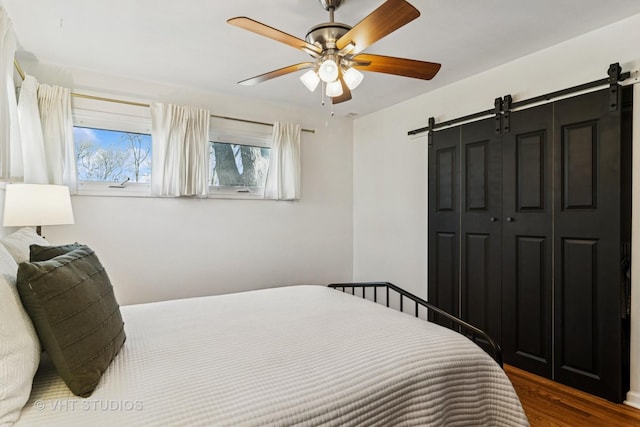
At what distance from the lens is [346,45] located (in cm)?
159

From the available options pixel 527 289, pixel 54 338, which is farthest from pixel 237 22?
pixel 527 289

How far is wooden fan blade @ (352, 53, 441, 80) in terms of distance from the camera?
171 centimetres

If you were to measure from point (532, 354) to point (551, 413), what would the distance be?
0.53 metres

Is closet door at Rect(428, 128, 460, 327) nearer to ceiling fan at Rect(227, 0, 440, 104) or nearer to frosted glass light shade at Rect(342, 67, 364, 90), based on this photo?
ceiling fan at Rect(227, 0, 440, 104)

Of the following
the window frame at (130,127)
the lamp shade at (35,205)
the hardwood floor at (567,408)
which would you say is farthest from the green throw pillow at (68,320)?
the hardwood floor at (567,408)

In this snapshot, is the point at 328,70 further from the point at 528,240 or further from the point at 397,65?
the point at 528,240

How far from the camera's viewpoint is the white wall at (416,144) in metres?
2.11

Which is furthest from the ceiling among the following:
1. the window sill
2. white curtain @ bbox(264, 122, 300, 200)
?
the window sill

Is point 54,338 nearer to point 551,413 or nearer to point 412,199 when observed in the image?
point 551,413

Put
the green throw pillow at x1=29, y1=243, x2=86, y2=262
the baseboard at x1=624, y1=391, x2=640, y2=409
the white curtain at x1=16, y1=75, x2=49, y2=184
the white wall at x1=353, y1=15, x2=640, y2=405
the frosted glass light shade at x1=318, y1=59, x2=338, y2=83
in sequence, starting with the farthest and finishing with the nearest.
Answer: the white curtain at x1=16, y1=75, x2=49, y2=184 < the white wall at x1=353, y1=15, x2=640, y2=405 < the baseboard at x1=624, y1=391, x2=640, y2=409 < the frosted glass light shade at x1=318, y1=59, x2=338, y2=83 < the green throw pillow at x1=29, y1=243, x2=86, y2=262

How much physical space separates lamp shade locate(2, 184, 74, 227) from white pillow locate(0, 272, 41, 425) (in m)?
1.18

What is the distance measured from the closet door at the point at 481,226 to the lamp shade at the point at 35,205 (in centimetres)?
286

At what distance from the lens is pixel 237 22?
1.44m

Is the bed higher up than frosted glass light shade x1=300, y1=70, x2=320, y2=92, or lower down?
lower down
